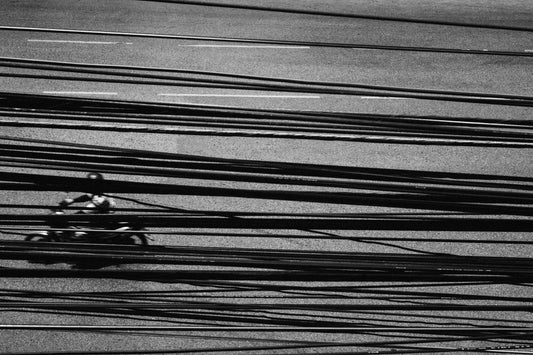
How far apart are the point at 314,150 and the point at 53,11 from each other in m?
7.72

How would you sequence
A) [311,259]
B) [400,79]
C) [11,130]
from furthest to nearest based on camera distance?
[400,79], [11,130], [311,259]

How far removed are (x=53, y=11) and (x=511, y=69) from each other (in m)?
10.1

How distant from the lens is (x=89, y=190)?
118 inches

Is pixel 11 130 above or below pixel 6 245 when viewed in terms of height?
above

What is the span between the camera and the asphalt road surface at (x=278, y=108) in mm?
7887

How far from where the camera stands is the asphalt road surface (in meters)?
7.89

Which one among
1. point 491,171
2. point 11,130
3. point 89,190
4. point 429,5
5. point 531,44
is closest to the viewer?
point 89,190

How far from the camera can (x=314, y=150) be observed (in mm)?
10516

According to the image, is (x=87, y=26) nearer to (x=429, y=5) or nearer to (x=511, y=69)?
(x=429, y=5)

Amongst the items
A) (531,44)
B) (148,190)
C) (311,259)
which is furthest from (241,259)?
(531,44)

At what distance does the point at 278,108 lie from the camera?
1141 centimetres

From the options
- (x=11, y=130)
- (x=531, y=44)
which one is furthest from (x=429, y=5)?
(x=11, y=130)

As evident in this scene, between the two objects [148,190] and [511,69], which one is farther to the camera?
[511,69]

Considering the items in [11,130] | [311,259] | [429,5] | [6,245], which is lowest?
[6,245]
